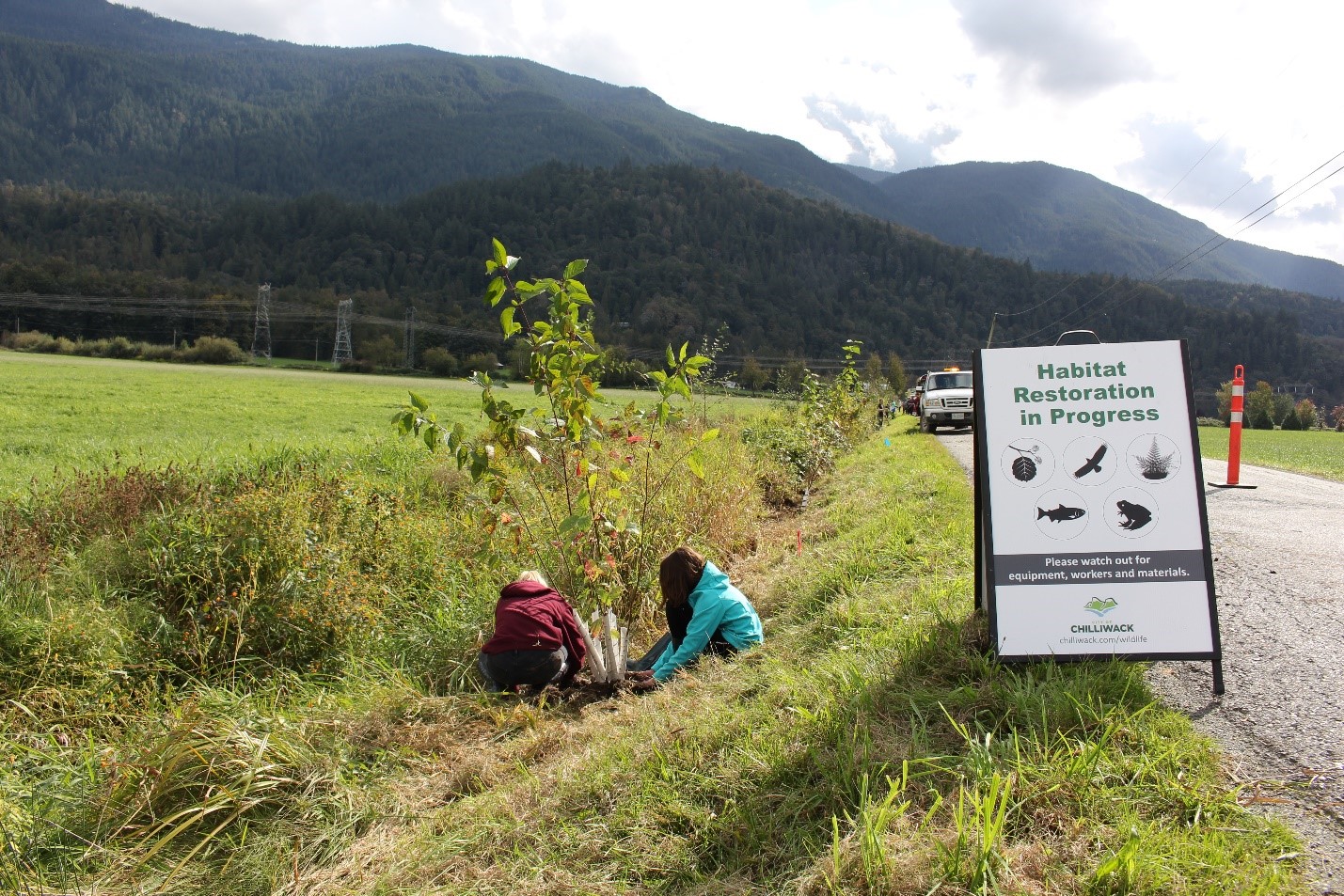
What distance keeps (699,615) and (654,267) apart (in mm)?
119180

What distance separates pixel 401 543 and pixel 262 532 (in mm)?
1157

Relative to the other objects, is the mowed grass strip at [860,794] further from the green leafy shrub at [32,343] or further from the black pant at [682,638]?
the green leafy shrub at [32,343]

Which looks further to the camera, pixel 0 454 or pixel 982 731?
pixel 0 454

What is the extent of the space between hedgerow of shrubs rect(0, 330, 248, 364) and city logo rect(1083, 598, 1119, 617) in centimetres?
6470

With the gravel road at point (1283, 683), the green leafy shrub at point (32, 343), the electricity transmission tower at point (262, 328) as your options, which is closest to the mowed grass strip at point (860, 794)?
the gravel road at point (1283, 683)

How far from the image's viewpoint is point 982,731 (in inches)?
119

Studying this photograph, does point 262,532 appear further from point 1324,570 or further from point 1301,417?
point 1301,417

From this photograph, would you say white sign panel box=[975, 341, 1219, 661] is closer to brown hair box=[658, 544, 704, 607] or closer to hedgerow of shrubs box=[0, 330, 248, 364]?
brown hair box=[658, 544, 704, 607]

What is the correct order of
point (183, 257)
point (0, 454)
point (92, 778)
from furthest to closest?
point (183, 257) < point (0, 454) < point (92, 778)

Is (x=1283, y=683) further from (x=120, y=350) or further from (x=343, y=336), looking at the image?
(x=343, y=336)

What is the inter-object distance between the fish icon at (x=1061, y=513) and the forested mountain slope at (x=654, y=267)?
3542 inches

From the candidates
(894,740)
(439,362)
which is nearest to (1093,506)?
(894,740)

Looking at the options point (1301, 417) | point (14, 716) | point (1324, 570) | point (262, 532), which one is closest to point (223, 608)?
point (262, 532)

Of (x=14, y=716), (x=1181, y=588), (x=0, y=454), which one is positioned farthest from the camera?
(x=0, y=454)
